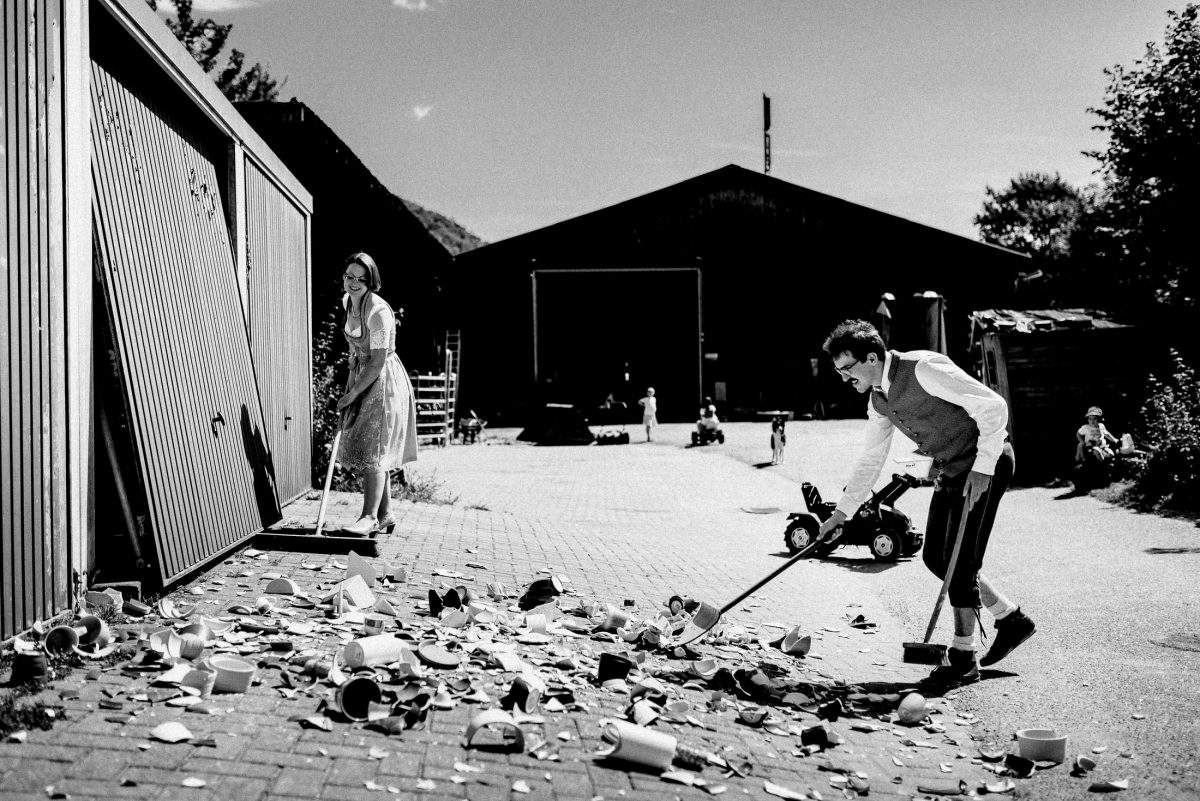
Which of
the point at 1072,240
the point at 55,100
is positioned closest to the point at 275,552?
the point at 55,100

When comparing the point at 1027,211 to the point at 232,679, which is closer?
the point at 232,679

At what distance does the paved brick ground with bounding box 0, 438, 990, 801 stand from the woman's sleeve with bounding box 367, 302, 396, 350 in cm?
145

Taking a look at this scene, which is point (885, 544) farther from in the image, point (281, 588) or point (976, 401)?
point (281, 588)

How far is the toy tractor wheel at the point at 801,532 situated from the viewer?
9664 mm

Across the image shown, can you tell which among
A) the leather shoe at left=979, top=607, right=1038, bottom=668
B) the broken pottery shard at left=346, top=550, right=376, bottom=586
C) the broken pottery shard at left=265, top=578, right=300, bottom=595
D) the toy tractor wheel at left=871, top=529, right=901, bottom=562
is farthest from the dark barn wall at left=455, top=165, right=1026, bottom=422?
the leather shoe at left=979, top=607, right=1038, bottom=668

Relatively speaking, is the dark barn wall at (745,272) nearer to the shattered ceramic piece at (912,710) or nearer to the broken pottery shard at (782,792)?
the shattered ceramic piece at (912,710)

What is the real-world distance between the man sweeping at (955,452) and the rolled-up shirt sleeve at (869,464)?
0.06 m

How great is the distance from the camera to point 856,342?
Answer: 5.55 metres

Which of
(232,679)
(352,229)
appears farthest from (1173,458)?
(352,229)

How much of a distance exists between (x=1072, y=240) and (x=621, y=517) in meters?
48.7

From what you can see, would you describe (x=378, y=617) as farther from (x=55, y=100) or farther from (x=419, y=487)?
(x=419, y=487)

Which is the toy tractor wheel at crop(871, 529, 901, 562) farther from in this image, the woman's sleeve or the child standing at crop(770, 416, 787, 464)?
the child standing at crop(770, 416, 787, 464)

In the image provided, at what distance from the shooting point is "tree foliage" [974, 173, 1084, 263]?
7175 centimetres

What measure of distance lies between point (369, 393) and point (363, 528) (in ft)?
3.14
